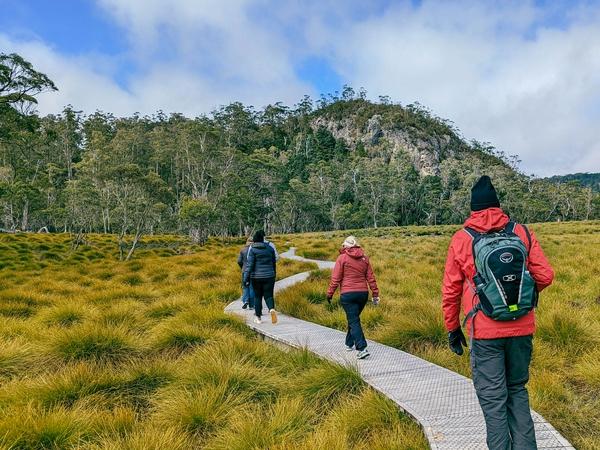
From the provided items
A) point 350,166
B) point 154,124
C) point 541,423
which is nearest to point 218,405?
point 541,423

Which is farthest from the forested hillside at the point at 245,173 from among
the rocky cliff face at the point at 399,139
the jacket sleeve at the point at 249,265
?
the jacket sleeve at the point at 249,265

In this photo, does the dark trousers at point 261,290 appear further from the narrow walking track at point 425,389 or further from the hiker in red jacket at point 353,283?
the hiker in red jacket at point 353,283

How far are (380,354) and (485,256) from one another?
3.68 meters

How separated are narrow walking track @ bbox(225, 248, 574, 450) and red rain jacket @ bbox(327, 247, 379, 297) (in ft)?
3.04

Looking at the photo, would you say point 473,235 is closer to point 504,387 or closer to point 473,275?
point 473,275

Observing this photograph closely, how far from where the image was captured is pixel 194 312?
834 cm

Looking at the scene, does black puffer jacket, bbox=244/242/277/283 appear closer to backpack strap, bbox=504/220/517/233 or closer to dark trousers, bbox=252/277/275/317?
dark trousers, bbox=252/277/275/317

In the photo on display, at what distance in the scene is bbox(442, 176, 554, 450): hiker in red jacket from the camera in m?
3.13

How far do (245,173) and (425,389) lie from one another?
59456mm

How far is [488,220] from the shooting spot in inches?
126

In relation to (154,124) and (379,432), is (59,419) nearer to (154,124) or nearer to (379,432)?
(379,432)

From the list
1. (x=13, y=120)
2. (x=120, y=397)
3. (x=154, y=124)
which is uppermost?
(x=154, y=124)

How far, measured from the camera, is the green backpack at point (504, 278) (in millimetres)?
2994

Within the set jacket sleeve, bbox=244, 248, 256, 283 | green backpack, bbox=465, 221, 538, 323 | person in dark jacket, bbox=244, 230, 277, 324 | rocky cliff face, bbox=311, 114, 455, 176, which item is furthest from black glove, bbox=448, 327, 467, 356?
rocky cliff face, bbox=311, 114, 455, 176
